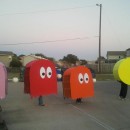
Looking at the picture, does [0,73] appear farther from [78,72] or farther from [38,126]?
[78,72]

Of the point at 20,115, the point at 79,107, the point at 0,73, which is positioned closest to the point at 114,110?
the point at 79,107

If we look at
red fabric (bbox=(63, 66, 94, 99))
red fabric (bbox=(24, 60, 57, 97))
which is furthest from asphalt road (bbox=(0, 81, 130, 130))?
red fabric (bbox=(24, 60, 57, 97))

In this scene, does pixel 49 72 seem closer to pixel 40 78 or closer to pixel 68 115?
pixel 40 78

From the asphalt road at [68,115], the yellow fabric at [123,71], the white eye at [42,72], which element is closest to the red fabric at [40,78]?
the white eye at [42,72]

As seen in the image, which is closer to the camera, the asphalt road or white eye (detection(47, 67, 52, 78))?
the asphalt road

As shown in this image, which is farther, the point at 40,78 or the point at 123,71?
the point at 123,71

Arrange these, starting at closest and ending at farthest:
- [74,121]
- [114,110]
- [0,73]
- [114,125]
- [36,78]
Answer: [114,125]
[74,121]
[0,73]
[114,110]
[36,78]

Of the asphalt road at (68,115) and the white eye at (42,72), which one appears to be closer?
the asphalt road at (68,115)

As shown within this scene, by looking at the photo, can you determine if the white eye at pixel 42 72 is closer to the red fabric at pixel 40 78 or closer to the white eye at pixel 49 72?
the red fabric at pixel 40 78

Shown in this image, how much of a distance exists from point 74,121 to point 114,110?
2.63 meters

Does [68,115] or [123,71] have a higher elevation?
[123,71]

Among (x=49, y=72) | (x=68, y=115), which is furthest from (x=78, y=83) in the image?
(x=68, y=115)

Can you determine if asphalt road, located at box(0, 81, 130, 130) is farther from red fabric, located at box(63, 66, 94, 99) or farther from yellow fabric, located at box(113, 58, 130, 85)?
yellow fabric, located at box(113, 58, 130, 85)

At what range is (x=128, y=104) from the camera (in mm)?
14461
